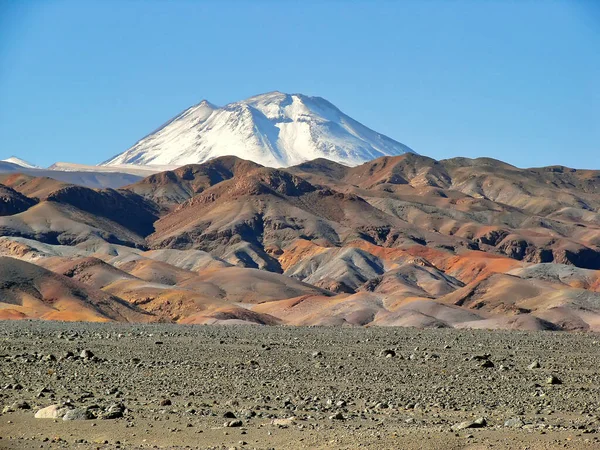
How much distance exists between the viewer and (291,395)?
23406 mm

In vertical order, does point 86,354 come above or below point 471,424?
above

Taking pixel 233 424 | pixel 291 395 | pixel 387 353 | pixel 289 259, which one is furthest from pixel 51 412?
pixel 289 259

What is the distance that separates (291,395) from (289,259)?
12048 cm

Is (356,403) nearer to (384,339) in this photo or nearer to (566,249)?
(384,339)

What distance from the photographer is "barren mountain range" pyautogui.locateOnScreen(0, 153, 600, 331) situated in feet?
265

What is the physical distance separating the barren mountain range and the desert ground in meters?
36.8

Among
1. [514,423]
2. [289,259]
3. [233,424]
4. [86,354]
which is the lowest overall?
[233,424]

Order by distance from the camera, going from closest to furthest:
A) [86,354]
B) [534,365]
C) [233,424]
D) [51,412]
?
[233,424] → [51,412] → [86,354] → [534,365]

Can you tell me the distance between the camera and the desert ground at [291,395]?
59.4 feet

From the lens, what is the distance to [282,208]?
16488 centimetres

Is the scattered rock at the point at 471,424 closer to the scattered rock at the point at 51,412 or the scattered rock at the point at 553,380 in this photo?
the scattered rock at the point at 51,412

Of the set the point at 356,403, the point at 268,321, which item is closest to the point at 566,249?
the point at 268,321

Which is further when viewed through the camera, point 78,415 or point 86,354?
point 86,354

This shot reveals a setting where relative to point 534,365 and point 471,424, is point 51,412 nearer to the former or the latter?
point 471,424
